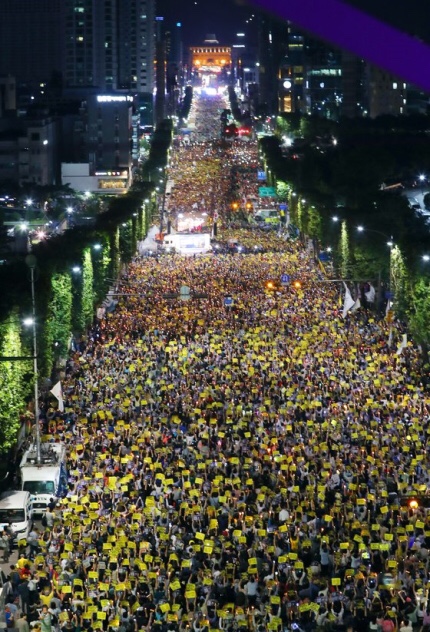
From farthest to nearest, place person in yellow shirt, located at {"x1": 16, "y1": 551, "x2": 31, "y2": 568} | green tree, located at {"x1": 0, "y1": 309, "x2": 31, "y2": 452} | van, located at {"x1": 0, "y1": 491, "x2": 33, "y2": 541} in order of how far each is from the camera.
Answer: green tree, located at {"x1": 0, "y1": 309, "x2": 31, "y2": 452} → van, located at {"x1": 0, "y1": 491, "x2": 33, "y2": 541} → person in yellow shirt, located at {"x1": 16, "y1": 551, "x2": 31, "y2": 568}

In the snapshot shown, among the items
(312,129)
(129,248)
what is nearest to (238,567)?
(129,248)

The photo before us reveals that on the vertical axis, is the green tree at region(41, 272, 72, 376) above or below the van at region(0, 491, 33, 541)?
below

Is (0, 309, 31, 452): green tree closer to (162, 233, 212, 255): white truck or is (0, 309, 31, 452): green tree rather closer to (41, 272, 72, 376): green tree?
(41, 272, 72, 376): green tree

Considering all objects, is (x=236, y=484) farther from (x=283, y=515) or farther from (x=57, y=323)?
(x=57, y=323)

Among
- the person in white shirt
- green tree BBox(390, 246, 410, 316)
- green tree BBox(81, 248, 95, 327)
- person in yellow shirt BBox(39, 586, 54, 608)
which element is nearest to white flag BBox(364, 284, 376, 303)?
green tree BBox(390, 246, 410, 316)

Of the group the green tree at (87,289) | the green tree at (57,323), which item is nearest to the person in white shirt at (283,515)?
the green tree at (57,323)

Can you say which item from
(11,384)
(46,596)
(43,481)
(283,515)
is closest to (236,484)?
(283,515)

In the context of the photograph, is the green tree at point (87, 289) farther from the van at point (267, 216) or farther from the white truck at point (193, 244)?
the van at point (267, 216)

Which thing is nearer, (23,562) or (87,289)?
(23,562)
